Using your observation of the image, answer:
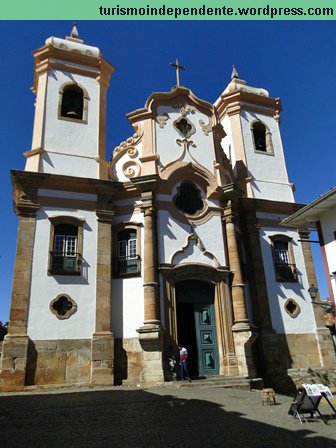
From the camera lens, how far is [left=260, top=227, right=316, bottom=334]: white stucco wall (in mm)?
16891

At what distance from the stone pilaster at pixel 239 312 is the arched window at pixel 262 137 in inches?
224

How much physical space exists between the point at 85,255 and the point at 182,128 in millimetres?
7134

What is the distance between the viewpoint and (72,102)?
58.2 feet

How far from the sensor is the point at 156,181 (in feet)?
50.9

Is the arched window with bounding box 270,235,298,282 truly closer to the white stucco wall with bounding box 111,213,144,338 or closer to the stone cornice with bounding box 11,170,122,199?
the white stucco wall with bounding box 111,213,144,338

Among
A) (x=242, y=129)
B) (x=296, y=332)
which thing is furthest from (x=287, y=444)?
(x=242, y=129)

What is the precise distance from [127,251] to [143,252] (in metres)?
0.80

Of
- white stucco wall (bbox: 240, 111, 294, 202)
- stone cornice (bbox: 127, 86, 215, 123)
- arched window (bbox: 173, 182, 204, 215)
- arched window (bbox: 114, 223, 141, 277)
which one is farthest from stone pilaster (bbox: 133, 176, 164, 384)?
white stucco wall (bbox: 240, 111, 294, 202)

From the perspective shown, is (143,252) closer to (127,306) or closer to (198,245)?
(127,306)

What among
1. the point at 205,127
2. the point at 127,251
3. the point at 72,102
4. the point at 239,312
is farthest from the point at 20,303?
Result: the point at 205,127

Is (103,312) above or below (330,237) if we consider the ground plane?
below

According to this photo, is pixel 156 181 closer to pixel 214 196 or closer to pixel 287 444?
pixel 214 196

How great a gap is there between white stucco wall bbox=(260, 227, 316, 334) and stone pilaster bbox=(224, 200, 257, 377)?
7.18ft

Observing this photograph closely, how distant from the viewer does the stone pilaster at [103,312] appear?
13375mm
